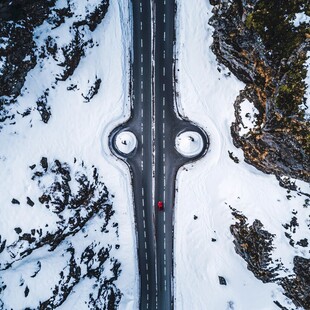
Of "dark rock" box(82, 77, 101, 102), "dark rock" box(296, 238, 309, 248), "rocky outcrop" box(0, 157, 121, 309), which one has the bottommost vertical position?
"dark rock" box(296, 238, 309, 248)

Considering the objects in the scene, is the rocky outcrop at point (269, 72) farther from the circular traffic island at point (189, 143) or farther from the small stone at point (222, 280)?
the small stone at point (222, 280)

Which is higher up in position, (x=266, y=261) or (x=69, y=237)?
(x=69, y=237)

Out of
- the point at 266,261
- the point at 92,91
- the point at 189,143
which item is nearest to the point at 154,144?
the point at 189,143

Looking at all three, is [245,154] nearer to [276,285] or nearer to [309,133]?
[309,133]

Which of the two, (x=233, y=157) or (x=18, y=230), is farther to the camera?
(x=233, y=157)

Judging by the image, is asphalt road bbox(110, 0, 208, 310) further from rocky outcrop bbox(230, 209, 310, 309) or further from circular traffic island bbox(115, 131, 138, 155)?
rocky outcrop bbox(230, 209, 310, 309)

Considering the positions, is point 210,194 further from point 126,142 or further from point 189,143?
point 126,142

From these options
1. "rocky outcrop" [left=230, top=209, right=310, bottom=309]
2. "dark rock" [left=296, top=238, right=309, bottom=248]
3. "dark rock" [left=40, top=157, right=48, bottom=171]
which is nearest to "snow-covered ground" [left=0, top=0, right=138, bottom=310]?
"dark rock" [left=40, top=157, right=48, bottom=171]
